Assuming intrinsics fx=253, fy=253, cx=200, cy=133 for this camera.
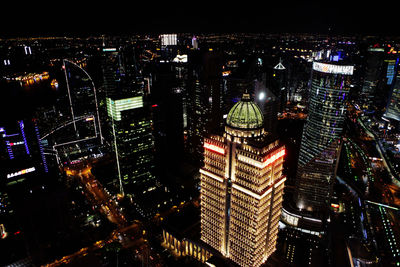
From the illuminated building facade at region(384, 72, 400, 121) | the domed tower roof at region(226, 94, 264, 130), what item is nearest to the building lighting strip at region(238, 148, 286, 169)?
the domed tower roof at region(226, 94, 264, 130)

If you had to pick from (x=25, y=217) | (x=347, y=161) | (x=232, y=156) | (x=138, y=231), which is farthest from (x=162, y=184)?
(x=347, y=161)

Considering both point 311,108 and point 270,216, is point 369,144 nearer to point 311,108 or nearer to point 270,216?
point 311,108

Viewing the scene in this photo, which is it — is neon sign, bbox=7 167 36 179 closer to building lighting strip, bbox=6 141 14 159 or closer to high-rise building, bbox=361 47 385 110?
building lighting strip, bbox=6 141 14 159

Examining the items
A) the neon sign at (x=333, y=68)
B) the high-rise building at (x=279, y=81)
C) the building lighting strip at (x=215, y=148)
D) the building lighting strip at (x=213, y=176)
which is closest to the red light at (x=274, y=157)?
the building lighting strip at (x=215, y=148)

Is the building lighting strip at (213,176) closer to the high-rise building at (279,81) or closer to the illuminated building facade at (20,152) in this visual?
the illuminated building facade at (20,152)

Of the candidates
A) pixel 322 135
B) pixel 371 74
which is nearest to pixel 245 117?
pixel 322 135

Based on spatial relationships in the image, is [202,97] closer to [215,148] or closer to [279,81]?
[279,81]
